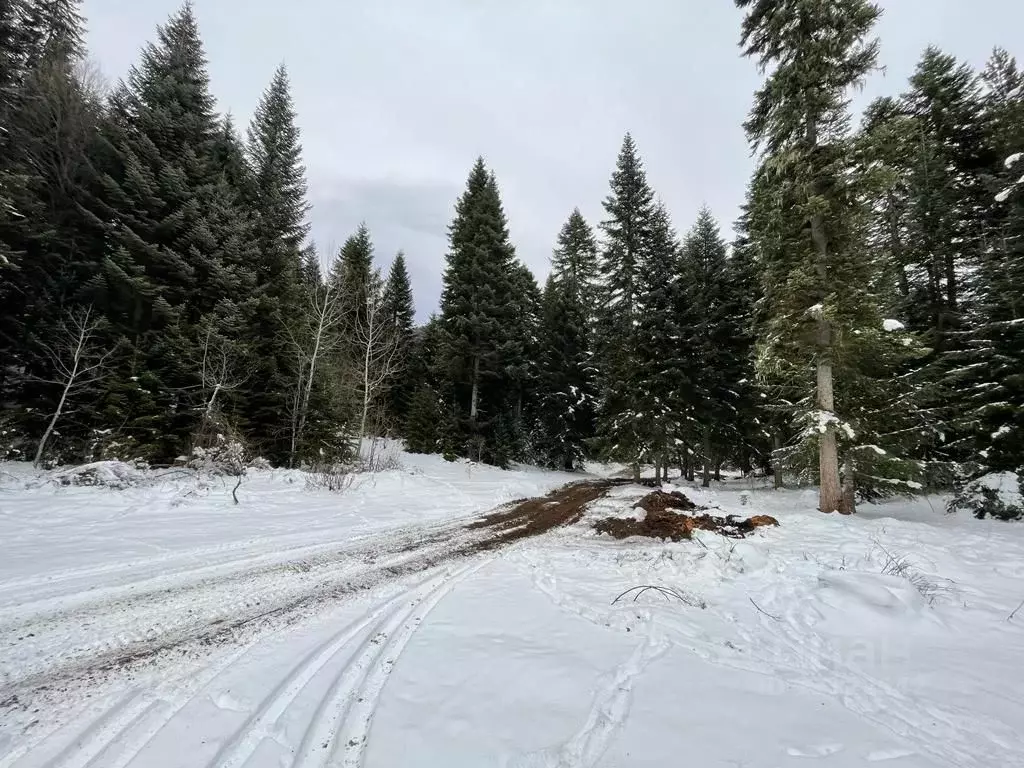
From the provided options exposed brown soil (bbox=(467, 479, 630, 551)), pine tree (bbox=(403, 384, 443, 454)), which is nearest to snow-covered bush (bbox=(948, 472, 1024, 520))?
exposed brown soil (bbox=(467, 479, 630, 551))

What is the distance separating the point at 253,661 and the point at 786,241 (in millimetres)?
14032

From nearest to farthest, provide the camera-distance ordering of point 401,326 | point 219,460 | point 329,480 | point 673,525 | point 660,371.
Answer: point 673,525 < point 219,460 < point 329,480 < point 660,371 < point 401,326

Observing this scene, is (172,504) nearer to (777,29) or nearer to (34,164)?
(34,164)

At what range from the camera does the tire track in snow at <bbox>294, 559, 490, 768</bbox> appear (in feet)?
7.71

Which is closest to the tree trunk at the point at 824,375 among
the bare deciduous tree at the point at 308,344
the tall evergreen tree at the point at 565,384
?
the bare deciduous tree at the point at 308,344

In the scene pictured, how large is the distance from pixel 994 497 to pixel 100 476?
21102 mm

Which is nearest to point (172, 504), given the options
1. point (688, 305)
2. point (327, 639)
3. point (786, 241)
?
point (327, 639)

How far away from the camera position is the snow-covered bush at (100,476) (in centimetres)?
914

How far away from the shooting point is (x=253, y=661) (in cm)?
329

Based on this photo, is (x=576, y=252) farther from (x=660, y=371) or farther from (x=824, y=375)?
(x=824, y=375)

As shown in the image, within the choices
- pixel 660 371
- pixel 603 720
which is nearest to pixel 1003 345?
pixel 660 371

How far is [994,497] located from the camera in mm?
10797

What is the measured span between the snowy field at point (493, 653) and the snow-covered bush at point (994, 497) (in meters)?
5.33

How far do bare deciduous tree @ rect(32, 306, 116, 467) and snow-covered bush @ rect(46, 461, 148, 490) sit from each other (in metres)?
2.96
